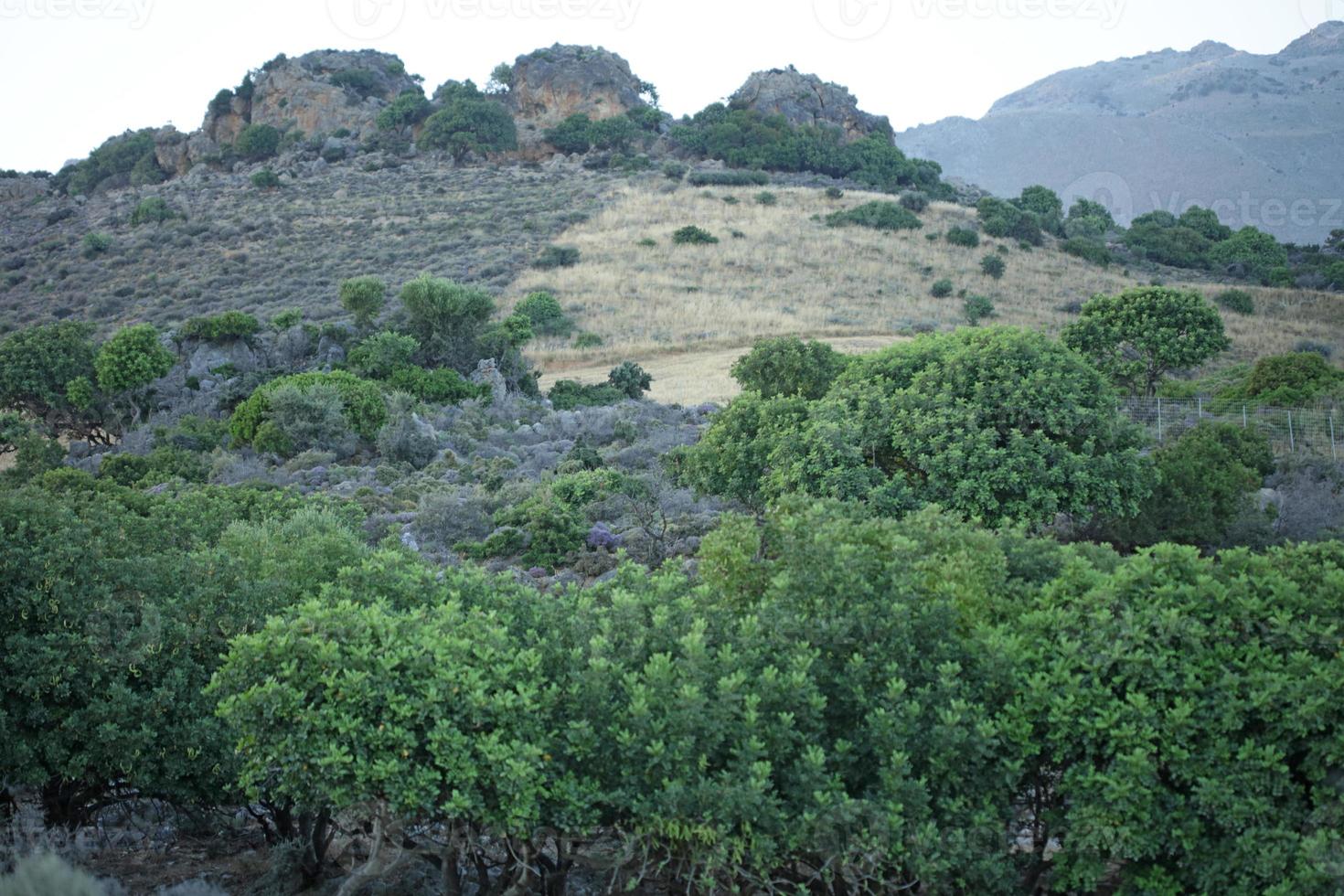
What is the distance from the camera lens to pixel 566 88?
75938 mm

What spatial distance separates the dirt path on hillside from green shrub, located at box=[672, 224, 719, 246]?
14020mm

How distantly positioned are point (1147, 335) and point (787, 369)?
9979mm

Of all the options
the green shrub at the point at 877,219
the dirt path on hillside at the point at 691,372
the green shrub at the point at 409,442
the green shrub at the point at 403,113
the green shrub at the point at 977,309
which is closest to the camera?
the green shrub at the point at 409,442

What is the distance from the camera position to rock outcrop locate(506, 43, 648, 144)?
75.3 metres

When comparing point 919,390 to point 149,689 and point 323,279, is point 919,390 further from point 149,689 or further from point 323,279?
point 323,279

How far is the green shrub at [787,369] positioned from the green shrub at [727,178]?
42021 millimetres

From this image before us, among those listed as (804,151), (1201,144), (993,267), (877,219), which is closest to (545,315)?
(993,267)

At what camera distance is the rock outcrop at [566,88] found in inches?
2965

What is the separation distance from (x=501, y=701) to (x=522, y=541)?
9079 mm

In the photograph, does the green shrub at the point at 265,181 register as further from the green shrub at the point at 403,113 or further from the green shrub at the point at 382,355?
the green shrub at the point at 382,355

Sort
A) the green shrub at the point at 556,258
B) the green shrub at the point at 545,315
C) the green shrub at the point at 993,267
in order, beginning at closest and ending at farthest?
1. the green shrub at the point at 545,315
2. the green shrub at the point at 556,258
3. the green shrub at the point at 993,267

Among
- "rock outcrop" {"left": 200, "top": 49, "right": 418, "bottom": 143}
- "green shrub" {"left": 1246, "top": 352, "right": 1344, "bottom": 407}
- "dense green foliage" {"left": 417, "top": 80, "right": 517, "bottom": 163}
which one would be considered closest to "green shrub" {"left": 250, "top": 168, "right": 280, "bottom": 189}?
"dense green foliage" {"left": 417, "top": 80, "right": 517, "bottom": 163}

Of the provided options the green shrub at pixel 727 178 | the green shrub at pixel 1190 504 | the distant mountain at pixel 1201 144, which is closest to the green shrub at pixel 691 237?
the green shrub at pixel 727 178

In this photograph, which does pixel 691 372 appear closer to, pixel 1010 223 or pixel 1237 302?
pixel 1237 302
